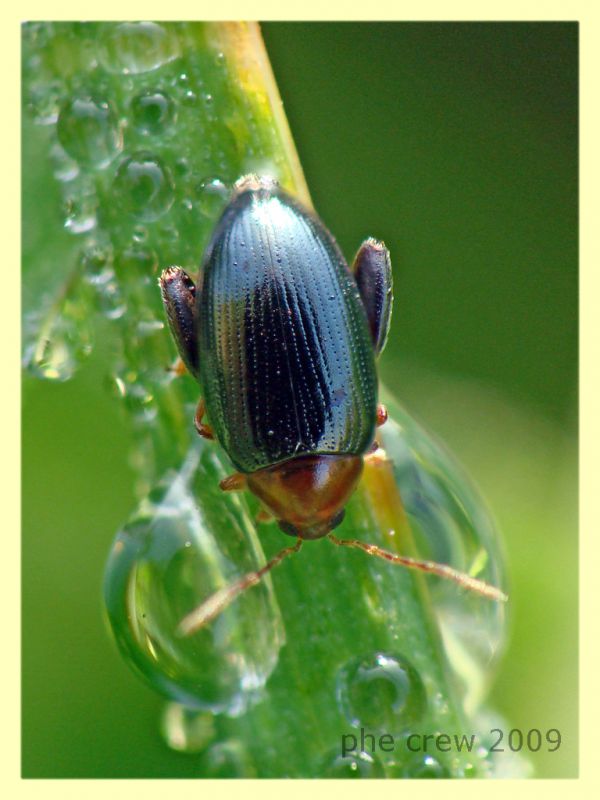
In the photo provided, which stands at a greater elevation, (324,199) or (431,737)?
(324,199)

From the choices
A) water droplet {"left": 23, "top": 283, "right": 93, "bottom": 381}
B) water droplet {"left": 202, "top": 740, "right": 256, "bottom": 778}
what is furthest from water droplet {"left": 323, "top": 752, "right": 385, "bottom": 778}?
water droplet {"left": 23, "top": 283, "right": 93, "bottom": 381}

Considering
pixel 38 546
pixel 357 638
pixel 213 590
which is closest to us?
pixel 357 638

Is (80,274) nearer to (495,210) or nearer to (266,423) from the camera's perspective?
(266,423)

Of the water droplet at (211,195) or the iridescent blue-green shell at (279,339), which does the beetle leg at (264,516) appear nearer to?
the iridescent blue-green shell at (279,339)

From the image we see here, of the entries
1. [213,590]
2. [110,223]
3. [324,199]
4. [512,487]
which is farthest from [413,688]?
[324,199]

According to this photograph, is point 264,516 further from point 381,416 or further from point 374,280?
point 374,280

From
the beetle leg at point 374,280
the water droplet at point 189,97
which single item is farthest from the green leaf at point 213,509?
the beetle leg at point 374,280

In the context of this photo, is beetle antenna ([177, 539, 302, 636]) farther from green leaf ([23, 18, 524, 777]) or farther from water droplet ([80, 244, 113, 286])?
water droplet ([80, 244, 113, 286])
